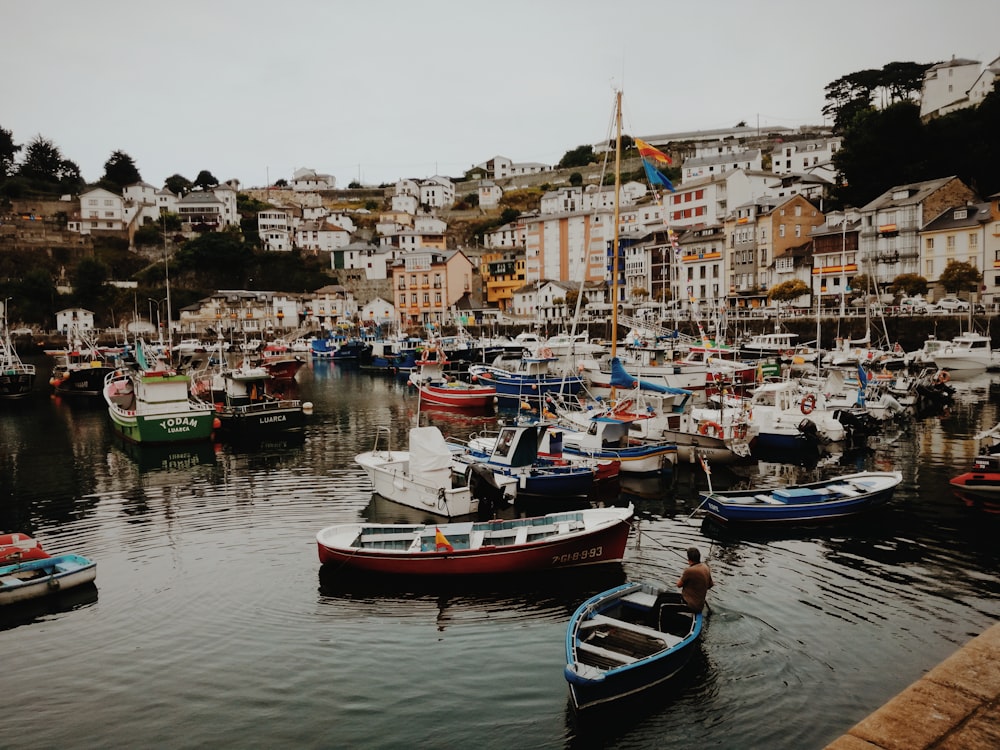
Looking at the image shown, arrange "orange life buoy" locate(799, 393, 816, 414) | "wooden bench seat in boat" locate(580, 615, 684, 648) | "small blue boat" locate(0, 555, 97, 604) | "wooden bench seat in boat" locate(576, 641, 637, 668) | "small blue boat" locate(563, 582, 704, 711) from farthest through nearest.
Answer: "orange life buoy" locate(799, 393, 816, 414) < "small blue boat" locate(0, 555, 97, 604) < "wooden bench seat in boat" locate(580, 615, 684, 648) < "wooden bench seat in boat" locate(576, 641, 637, 668) < "small blue boat" locate(563, 582, 704, 711)

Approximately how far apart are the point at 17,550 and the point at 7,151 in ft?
509

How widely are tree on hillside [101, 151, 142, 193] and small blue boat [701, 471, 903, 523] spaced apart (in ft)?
494

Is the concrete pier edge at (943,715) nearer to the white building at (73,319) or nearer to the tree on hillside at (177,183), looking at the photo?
the white building at (73,319)

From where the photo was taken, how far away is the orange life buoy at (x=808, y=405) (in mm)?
29581

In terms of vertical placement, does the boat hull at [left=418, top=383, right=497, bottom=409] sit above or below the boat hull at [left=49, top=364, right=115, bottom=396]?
below

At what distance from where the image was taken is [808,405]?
1177 inches

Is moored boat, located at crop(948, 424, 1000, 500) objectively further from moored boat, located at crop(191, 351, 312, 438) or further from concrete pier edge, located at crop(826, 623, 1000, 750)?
moored boat, located at crop(191, 351, 312, 438)

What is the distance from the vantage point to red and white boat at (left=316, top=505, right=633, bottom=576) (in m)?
15.2

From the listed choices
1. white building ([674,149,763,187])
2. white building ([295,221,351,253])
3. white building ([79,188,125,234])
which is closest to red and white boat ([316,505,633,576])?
white building ([674,149,763,187])

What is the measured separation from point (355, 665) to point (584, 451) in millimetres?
13346

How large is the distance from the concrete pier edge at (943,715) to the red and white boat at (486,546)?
8985 mm

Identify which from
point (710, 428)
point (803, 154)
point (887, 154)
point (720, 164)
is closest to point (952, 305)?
point (887, 154)

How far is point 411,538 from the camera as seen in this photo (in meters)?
15.9

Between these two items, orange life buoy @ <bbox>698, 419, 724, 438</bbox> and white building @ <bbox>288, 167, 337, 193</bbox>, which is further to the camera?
white building @ <bbox>288, 167, 337, 193</bbox>
